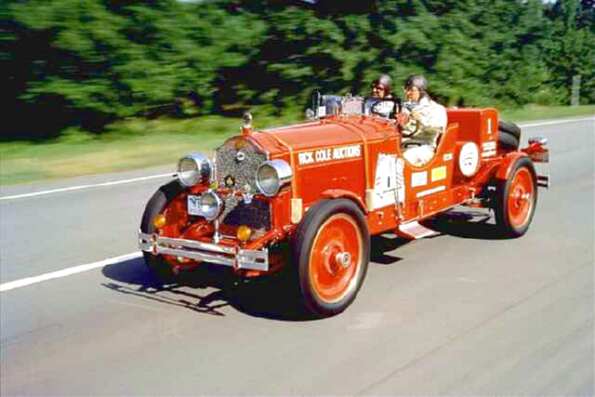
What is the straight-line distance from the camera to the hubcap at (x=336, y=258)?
536 centimetres

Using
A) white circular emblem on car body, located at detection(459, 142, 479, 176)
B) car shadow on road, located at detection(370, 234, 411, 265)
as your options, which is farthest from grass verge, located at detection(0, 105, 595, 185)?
white circular emblem on car body, located at detection(459, 142, 479, 176)

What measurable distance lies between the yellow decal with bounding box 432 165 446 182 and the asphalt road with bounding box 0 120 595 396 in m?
0.70

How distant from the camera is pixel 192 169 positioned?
583cm

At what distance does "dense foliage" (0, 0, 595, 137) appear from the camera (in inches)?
564

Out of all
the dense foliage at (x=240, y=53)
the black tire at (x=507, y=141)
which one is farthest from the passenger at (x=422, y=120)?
the dense foliage at (x=240, y=53)

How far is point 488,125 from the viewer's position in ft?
26.0

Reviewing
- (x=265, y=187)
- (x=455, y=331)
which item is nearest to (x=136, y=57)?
(x=265, y=187)

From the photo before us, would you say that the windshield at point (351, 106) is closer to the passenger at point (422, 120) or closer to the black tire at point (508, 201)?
the passenger at point (422, 120)

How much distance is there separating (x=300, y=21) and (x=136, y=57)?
18.0 feet

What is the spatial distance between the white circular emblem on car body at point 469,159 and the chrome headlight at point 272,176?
2.67 m

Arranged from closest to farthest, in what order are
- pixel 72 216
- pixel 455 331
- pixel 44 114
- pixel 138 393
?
1. pixel 138 393
2. pixel 455 331
3. pixel 72 216
4. pixel 44 114

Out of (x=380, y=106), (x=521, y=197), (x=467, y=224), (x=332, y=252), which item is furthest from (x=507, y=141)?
(x=332, y=252)

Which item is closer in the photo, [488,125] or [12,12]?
[488,125]

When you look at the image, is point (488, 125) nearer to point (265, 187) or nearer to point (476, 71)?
point (265, 187)
